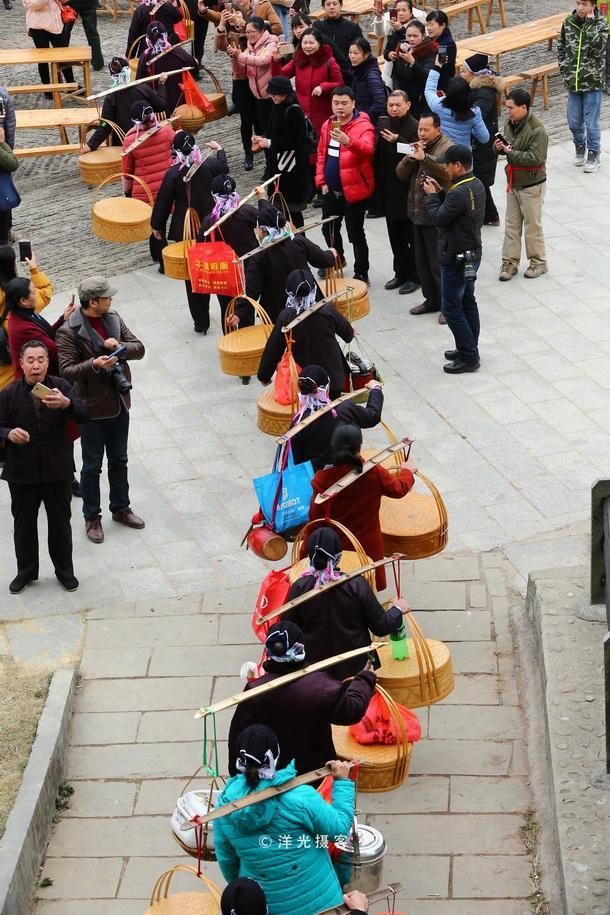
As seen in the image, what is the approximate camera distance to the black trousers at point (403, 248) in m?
12.8

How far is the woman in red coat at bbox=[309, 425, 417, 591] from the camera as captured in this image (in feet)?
26.4

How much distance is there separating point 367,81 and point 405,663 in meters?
7.68

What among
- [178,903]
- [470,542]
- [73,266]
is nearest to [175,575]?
[470,542]

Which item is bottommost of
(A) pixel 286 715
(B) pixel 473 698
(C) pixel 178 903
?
(B) pixel 473 698

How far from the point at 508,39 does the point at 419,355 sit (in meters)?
6.72

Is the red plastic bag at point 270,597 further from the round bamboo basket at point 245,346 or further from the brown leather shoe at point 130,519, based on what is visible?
the round bamboo basket at point 245,346

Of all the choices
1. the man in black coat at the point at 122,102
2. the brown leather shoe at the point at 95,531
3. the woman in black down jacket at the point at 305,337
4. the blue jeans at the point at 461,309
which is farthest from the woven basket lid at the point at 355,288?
the man in black coat at the point at 122,102

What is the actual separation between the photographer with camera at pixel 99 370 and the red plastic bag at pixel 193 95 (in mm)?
5955

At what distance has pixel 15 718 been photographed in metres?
8.20

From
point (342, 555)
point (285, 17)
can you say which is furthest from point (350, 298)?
point (285, 17)

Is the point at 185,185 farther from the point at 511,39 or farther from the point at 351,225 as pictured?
the point at 511,39

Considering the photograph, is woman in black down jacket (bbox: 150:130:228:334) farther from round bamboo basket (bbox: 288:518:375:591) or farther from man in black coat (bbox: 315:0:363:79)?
round bamboo basket (bbox: 288:518:375:591)

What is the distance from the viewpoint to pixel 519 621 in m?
9.00

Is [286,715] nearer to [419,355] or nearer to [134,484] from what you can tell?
[134,484]
